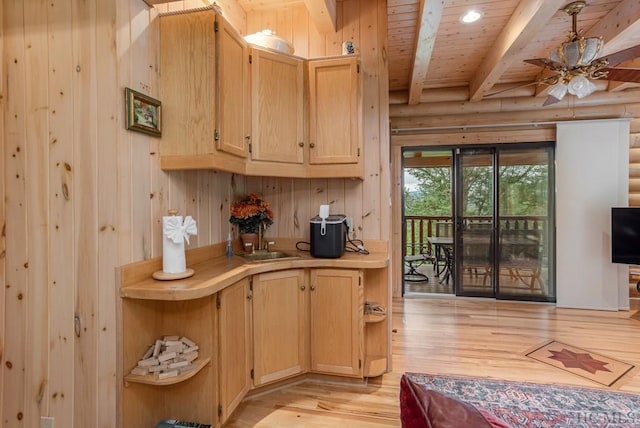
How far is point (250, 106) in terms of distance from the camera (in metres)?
2.40

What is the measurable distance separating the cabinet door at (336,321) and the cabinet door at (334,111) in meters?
0.89

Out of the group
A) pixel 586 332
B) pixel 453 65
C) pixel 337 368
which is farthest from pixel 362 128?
pixel 586 332

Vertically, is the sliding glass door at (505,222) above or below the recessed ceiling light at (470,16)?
below

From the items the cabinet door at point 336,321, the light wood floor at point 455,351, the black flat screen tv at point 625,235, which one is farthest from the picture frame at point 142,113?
the black flat screen tv at point 625,235

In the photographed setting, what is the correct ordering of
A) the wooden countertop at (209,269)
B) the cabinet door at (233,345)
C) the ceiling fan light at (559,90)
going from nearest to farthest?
the wooden countertop at (209,269), the cabinet door at (233,345), the ceiling fan light at (559,90)

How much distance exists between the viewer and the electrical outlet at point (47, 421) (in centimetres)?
169

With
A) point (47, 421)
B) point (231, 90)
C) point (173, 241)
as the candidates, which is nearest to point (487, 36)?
point (231, 90)

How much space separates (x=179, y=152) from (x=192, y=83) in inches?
15.9

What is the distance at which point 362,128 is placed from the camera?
2.60 m

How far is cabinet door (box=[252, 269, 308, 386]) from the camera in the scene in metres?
2.31

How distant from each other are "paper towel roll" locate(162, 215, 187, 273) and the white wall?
4712mm

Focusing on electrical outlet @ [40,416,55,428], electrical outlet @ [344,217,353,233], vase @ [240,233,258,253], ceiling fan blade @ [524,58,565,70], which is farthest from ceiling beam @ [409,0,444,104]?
electrical outlet @ [40,416,55,428]

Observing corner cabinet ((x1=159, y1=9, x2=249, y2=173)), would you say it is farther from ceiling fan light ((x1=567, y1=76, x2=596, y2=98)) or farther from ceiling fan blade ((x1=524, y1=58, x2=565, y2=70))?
ceiling fan light ((x1=567, y1=76, x2=596, y2=98))

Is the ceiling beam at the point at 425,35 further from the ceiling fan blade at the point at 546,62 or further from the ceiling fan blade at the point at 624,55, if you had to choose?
the ceiling fan blade at the point at 624,55
